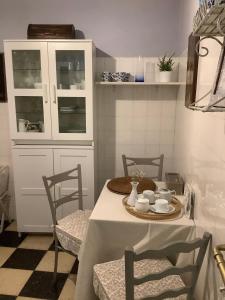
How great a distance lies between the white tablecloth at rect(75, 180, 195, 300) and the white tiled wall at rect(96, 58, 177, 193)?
1.33 metres

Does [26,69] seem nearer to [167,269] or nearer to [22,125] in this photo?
[22,125]

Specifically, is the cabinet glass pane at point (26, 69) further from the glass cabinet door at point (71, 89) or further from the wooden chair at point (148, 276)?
the wooden chair at point (148, 276)

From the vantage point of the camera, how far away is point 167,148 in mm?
2939

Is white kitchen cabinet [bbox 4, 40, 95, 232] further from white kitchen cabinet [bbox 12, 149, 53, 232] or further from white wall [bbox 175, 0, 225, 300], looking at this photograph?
white wall [bbox 175, 0, 225, 300]

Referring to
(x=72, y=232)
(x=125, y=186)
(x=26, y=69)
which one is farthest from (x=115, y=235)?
(x=26, y=69)

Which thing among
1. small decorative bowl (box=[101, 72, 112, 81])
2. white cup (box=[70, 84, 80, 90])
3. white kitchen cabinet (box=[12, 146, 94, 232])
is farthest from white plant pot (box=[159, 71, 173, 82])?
white kitchen cabinet (box=[12, 146, 94, 232])

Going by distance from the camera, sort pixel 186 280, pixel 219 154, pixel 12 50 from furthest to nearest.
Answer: pixel 12 50 < pixel 186 280 < pixel 219 154

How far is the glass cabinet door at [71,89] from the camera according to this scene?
2447mm

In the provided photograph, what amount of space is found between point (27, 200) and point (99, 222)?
136 cm

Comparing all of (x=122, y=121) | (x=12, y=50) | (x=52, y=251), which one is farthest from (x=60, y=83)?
(x=52, y=251)

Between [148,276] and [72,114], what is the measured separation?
185 centimetres

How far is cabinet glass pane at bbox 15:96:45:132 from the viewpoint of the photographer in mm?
2645

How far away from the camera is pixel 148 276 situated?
117 cm

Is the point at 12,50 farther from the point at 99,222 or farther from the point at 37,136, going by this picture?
the point at 99,222
